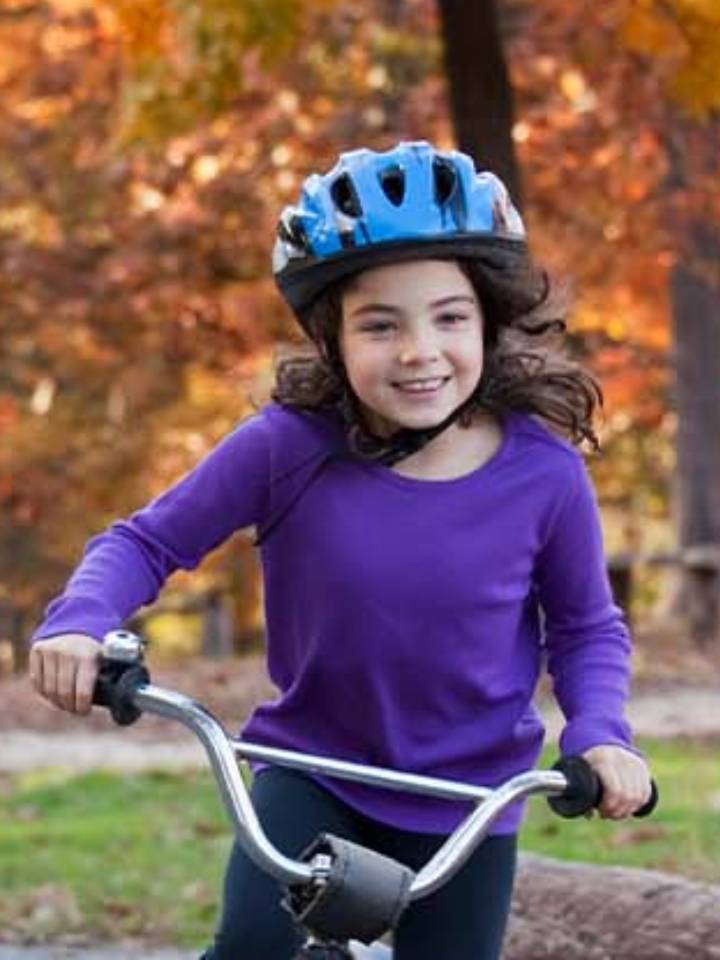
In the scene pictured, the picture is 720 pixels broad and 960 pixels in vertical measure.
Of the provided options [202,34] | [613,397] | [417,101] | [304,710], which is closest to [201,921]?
[304,710]

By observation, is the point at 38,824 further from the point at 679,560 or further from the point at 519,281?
the point at 679,560

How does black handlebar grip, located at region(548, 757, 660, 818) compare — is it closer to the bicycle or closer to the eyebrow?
the bicycle

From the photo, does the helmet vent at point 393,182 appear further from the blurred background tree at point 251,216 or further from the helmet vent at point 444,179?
the blurred background tree at point 251,216

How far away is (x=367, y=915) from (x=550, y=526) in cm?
93

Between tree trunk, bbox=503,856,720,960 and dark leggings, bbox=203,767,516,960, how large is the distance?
224cm

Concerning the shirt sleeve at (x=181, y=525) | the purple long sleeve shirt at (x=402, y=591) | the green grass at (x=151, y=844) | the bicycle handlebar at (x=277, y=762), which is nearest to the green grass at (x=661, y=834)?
the green grass at (x=151, y=844)

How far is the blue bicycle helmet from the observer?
12.9 feet

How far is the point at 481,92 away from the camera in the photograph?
14.6 meters

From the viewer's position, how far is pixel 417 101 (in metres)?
21.0

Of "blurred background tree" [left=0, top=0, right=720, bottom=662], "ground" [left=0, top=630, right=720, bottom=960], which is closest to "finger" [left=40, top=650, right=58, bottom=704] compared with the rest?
"ground" [left=0, top=630, right=720, bottom=960]

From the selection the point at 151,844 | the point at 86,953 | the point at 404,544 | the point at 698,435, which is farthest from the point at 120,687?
the point at 698,435

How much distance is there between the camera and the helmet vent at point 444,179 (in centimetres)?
401

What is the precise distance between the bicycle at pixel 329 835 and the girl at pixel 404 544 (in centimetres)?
23

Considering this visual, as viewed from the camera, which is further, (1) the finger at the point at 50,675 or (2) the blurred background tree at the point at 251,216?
(2) the blurred background tree at the point at 251,216
